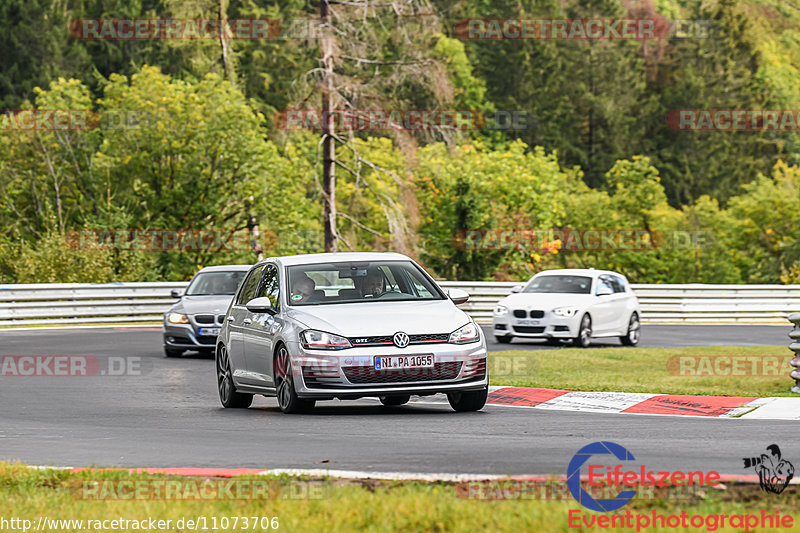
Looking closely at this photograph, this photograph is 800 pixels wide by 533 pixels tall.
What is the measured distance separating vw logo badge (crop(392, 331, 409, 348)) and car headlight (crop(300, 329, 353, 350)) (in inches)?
16.6

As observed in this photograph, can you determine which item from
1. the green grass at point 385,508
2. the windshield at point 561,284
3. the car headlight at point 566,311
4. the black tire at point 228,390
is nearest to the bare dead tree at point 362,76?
the windshield at point 561,284

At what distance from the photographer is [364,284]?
13773mm

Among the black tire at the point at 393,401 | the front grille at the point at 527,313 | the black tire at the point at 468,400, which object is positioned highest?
the black tire at the point at 468,400

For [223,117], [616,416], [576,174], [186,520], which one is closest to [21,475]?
[186,520]

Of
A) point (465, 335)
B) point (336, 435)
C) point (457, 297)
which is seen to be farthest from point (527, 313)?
point (336, 435)

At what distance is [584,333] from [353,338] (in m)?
14.5

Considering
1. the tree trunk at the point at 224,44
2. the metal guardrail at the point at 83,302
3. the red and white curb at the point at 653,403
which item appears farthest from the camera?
the tree trunk at the point at 224,44

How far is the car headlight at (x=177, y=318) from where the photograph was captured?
896 inches

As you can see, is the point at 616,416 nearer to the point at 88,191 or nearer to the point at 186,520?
the point at 186,520

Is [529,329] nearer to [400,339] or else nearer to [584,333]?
[584,333]

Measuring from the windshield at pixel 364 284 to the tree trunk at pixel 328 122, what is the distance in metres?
20.6

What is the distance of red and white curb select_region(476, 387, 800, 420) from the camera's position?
13623 mm

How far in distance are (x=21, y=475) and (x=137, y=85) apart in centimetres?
4134

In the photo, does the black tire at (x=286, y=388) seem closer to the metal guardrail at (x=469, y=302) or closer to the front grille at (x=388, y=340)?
the front grille at (x=388, y=340)
